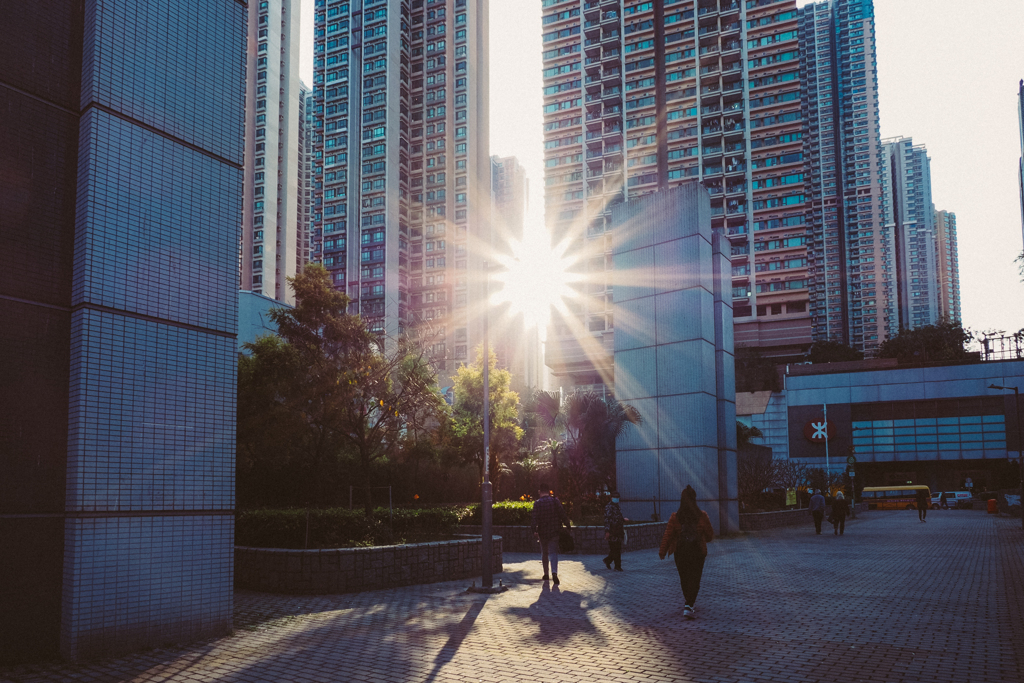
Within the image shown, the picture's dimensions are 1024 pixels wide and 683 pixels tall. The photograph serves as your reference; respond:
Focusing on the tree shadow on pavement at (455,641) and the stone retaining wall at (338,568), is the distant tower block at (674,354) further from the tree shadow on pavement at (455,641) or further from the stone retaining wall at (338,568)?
the tree shadow on pavement at (455,641)

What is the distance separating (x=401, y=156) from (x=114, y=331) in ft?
354

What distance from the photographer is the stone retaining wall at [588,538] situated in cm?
1958

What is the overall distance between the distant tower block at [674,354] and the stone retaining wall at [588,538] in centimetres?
230

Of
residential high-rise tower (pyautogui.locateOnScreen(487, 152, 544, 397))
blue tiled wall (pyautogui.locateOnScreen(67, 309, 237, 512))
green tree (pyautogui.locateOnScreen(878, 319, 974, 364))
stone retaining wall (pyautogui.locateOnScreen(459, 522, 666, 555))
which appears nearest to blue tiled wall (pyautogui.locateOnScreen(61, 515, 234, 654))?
blue tiled wall (pyautogui.locateOnScreen(67, 309, 237, 512))

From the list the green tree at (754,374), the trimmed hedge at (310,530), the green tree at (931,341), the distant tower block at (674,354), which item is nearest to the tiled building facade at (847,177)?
the green tree at (931,341)

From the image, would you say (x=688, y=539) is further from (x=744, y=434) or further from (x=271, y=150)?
(x=271, y=150)

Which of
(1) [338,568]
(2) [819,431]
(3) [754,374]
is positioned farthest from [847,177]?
(1) [338,568]

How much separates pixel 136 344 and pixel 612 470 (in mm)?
23406

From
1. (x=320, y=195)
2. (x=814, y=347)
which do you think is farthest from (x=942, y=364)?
(x=320, y=195)

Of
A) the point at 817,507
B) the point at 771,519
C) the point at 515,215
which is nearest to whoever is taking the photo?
the point at 817,507

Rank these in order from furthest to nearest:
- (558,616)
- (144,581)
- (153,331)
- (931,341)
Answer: (931,341) < (558,616) < (153,331) < (144,581)

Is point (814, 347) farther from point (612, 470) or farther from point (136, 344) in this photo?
point (136, 344)

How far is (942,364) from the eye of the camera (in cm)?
6506

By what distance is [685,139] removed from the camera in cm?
9425
